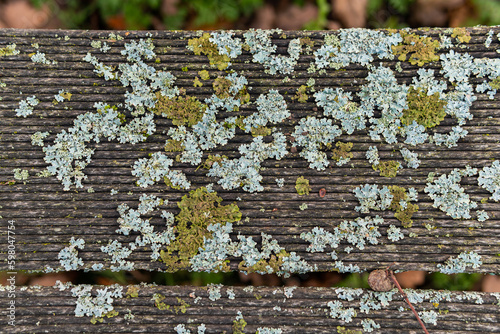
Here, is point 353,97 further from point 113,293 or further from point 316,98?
point 113,293

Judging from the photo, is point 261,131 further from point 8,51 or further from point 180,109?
point 8,51

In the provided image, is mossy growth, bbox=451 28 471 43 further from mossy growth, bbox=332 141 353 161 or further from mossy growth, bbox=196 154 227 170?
mossy growth, bbox=196 154 227 170

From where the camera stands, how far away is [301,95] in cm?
233

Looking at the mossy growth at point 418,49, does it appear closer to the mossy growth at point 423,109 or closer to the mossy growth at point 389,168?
the mossy growth at point 423,109

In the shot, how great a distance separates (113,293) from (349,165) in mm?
2084

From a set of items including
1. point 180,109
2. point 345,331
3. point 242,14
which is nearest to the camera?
point 345,331

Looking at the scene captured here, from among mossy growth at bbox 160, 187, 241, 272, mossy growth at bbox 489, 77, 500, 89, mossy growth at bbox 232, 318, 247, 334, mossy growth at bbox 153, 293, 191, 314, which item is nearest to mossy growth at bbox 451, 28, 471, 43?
mossy growth at bbox 489, 77, 500, 89

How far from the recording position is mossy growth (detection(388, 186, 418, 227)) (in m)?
2.24

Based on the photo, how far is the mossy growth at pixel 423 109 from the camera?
7.47ft

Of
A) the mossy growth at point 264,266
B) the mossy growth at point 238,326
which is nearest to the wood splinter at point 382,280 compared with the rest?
the mossy growth at point 264,266

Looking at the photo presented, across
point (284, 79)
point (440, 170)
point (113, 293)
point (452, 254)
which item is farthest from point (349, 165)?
point (113, 293)

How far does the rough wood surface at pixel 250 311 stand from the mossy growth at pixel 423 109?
1.32 metres

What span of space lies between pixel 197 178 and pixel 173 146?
0.31 metres

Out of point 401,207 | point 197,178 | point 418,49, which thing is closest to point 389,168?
point 401,207
